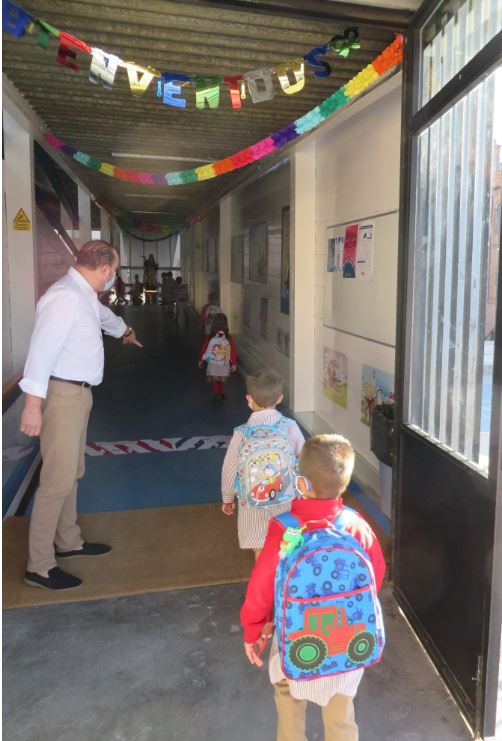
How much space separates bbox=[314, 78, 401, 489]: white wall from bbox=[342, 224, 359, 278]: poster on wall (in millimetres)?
101

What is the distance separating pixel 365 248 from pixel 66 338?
2567 millimetres

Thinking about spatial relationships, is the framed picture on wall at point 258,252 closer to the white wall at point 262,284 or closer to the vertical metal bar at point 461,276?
the white wall at point 262,284

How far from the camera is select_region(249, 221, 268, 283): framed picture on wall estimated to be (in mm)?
7991

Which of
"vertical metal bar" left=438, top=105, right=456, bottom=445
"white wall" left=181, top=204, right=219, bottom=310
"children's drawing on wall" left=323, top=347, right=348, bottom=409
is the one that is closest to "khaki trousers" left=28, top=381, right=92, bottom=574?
"vertical metal bar" left=438, top=105, right=456, bottom=445

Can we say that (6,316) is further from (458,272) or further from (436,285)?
(458,272)

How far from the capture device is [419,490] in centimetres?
265

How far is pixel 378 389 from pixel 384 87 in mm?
2165

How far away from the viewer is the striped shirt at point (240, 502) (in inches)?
106

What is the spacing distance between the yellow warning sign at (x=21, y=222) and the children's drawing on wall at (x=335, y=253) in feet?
9.75

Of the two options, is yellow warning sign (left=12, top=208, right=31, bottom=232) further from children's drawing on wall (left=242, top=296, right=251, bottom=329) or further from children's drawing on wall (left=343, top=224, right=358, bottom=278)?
children's drawing on wall (left=242, top=296, right=251, bottom=329)

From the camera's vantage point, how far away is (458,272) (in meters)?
2.36

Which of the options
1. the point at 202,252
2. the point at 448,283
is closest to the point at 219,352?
the point at 448,283

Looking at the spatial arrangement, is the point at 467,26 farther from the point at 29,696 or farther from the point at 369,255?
the point at 29,696

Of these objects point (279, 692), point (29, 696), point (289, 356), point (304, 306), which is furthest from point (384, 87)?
point (29, 696)
